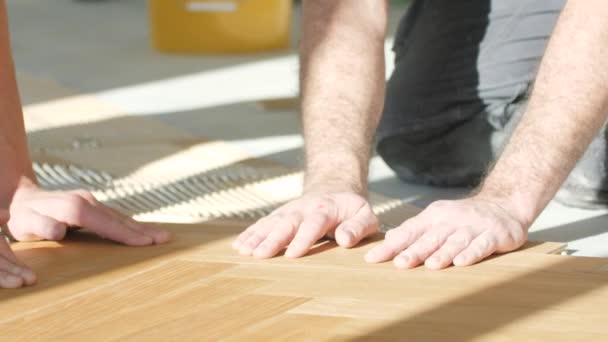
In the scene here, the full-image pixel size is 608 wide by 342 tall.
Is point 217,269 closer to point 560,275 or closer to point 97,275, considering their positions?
point 97,275

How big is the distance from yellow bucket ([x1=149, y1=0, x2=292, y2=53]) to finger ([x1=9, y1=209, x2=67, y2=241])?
2.77 meters

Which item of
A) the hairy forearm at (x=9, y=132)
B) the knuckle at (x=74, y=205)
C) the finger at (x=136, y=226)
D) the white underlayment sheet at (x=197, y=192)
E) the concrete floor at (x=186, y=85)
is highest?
the hairy forearm at (x=9, y=132)

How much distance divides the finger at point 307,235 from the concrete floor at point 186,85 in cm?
51

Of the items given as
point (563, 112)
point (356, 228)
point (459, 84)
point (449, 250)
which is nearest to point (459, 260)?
point (449, 250)

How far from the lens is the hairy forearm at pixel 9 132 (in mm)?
1798

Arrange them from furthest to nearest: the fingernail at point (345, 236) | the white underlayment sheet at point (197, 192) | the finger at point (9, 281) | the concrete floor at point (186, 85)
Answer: the concrete floor at point (186, 85) < the white underlayment sheet at point (197, 192) < the fingernail at point (345, 236) < the finger at point (9, 281)

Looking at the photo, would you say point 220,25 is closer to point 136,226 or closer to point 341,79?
point 341,79

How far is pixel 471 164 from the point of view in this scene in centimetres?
236

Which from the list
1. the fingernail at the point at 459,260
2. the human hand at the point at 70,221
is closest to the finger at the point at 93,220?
the human hand at the point at 70,221

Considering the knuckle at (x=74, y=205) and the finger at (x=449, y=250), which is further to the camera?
the knuckle at (x=74, y=205)

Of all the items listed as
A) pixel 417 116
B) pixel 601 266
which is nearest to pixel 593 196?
pixel 417 116

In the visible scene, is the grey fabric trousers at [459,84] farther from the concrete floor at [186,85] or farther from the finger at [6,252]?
the finger at [6,252]

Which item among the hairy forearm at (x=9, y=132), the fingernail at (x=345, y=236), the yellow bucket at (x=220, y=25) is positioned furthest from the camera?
the yellow bucket at (x=220, y=25)

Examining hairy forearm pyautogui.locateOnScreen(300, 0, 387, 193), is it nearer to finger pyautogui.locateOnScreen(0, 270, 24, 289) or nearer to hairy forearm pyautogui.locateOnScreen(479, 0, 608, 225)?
hairy forearm pyautogui.locateOnScreen(479, 0, 608, 225)
